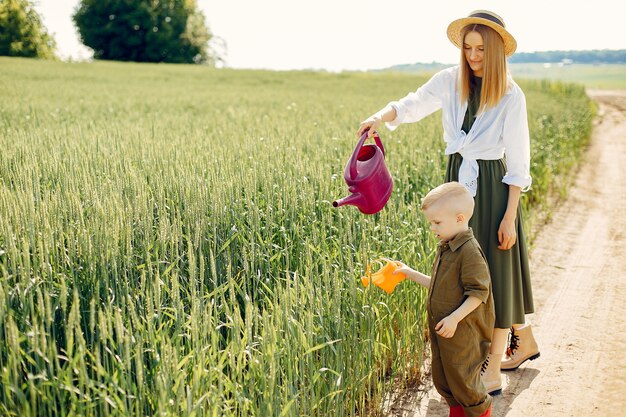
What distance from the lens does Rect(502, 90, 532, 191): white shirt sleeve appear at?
3414 millimetres

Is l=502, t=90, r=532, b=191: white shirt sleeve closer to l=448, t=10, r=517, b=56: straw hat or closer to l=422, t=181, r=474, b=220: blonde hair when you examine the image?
l=448, t=10, r=517, b=56: straw hat

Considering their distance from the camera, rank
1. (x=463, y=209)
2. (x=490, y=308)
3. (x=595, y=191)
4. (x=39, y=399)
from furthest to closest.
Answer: (x=595, y=191), (x=490, y=308), (x=463, y=209), (x=39, y=399)

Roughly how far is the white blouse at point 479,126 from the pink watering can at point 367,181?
399mm

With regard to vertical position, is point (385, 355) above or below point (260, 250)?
below

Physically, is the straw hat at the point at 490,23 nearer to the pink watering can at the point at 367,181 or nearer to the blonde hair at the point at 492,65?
the blonde hair at the point at 492,65

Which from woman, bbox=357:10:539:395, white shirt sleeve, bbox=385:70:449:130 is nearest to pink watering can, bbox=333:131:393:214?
woman, bbox=357:10:539:395

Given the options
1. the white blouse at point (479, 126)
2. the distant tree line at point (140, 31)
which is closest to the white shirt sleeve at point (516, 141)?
the white blouse at point (479, 126)

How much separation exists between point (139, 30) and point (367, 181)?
63006 millimetres

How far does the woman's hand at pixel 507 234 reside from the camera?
352 centimetres

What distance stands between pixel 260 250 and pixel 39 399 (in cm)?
170

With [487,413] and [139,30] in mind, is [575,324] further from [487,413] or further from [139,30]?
[139,30]

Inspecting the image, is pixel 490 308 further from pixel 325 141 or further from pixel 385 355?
pixel 325 141

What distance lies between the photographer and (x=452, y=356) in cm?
304

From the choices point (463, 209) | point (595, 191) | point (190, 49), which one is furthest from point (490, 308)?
point (190, 49)
